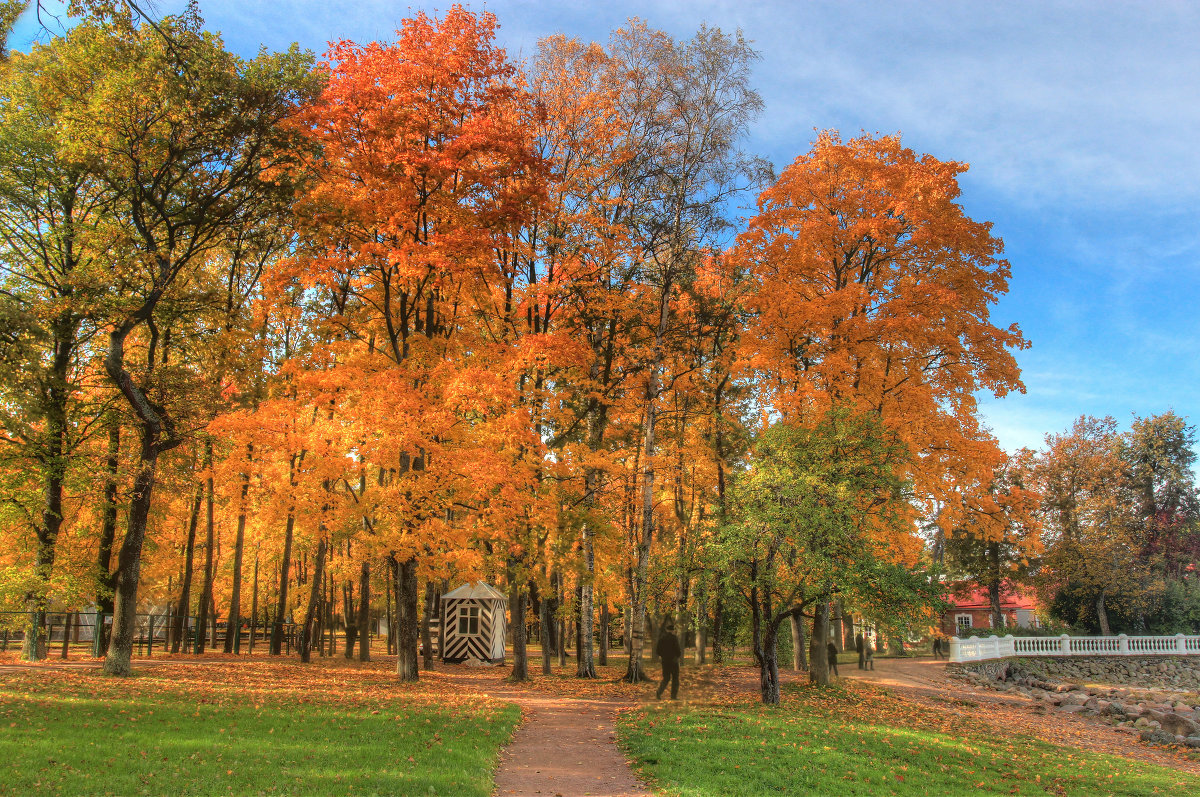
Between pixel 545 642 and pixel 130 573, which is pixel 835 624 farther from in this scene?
pixel 130 573

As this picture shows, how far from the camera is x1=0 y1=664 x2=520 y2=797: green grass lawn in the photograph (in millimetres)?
6488

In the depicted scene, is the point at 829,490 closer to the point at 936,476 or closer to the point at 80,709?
the point at 936,476

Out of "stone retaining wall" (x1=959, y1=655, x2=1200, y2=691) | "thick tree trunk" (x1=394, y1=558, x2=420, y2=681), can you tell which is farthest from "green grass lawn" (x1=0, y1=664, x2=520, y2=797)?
"stone retaining wall" (x1=959, y1=655, x2=1200, y2=691)

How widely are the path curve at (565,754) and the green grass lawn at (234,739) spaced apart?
34cm

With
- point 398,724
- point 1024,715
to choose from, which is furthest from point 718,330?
point 398,724

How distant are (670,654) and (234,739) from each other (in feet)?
25.4

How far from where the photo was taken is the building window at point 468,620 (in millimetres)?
26359

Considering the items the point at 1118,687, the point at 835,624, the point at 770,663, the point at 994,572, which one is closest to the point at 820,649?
the point at 770,663

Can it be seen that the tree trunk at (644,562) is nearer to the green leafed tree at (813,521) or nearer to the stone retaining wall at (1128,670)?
the green leafed tree at (813,521)

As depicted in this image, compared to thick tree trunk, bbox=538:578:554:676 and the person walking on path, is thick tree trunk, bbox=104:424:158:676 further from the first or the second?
the person walking on path

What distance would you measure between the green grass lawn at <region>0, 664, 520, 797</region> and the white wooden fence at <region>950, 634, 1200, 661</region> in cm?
2474

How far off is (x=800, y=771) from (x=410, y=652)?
10.6 m

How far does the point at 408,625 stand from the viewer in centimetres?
1656

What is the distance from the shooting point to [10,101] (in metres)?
15.2
